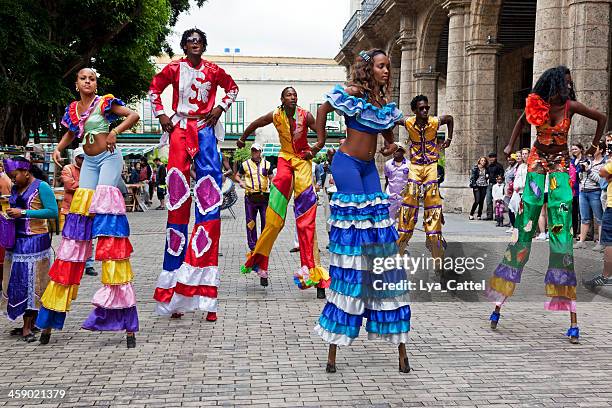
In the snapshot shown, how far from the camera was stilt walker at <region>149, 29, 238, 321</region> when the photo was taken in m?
6.73

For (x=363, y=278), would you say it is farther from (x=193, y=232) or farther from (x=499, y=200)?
(x=499, y=200)

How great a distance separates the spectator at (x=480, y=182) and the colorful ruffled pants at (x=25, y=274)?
14177 mm

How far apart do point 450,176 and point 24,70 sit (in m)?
12.0

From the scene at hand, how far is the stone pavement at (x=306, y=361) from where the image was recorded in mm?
4488

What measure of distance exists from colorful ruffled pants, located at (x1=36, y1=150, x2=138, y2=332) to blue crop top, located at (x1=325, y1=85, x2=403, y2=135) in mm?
2042

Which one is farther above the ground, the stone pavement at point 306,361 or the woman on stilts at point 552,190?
the woman on stilts at point 552,190

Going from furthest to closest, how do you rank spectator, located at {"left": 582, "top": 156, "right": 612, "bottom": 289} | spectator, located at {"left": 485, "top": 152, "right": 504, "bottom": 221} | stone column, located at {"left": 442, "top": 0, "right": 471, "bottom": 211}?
stone column, located at {"left": 442, "top": 0, "right": 471, "bottom": 211}
spectator, located at {"left": 485, "top": 152, "right": 504, "bottom": 221}
spectator, located at {"left": 582, "top": 156, "right": 612, "bottom": 289}

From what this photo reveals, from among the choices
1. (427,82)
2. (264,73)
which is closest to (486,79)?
(427,82)

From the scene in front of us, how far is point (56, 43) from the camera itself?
19.4 m

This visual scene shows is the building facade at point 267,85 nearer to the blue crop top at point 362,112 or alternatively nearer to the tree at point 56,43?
the tree at point 56,43

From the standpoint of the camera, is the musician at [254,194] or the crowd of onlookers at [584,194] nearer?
the musician at [254,194]

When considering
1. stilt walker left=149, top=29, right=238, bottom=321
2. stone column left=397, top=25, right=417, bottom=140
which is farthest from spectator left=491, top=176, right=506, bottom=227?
stilt walker left=149, top=29, right=238, bottom=321

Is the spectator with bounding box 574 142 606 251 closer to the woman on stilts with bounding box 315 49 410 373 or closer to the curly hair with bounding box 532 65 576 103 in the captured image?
the curly hair with bounding box 532 65 576 103

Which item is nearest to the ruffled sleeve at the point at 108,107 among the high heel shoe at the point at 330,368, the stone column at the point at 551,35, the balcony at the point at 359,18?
the high heel shoe at the point at 330,368
